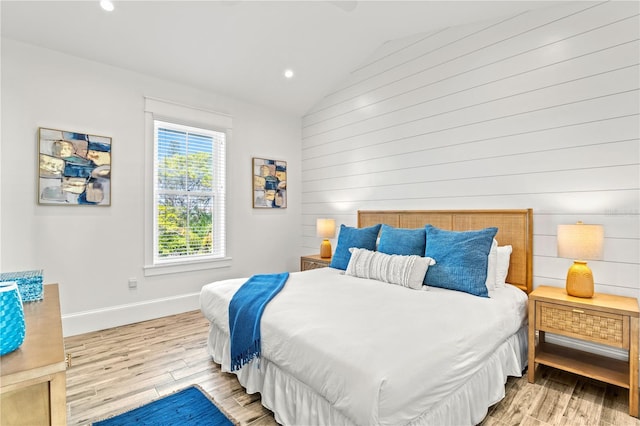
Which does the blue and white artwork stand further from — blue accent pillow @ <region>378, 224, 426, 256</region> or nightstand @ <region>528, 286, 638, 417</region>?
nightstand @ <region>528, 286, 638, 417</region>

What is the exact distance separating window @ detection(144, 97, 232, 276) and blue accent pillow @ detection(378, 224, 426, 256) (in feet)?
7.32

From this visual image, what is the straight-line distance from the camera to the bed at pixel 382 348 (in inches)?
53.1

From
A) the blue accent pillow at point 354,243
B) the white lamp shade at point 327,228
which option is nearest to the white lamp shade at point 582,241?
the blue accent pillow at point 354,243

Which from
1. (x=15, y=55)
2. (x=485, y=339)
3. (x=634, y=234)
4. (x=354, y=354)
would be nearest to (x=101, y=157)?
(x=15, y=55)

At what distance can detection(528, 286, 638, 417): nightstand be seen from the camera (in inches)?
77.6

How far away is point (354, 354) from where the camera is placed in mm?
1427

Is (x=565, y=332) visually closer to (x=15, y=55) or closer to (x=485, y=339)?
(x=485, y=339)

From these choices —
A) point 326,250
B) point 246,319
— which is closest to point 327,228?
point 326,250

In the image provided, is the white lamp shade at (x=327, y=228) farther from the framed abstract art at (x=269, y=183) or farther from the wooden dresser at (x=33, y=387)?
the wooden dresser at (x=33, y=387)

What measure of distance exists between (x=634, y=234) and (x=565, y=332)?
0.87 metres

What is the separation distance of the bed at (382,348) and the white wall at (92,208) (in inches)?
58.3

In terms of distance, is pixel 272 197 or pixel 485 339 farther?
pixel 272 197

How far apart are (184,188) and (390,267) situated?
271cm

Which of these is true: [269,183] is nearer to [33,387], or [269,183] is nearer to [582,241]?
[582,241]
